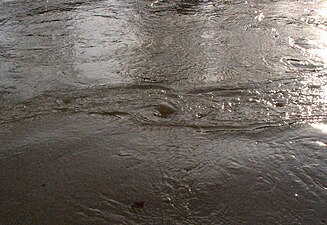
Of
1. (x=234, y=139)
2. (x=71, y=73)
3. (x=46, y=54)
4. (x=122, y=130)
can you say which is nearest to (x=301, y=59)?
(x=234, y=139)

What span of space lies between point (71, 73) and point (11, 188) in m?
1.76

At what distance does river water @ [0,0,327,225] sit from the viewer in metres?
2.31

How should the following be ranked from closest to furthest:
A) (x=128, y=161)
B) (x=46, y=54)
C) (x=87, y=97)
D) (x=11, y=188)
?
(x=11, y=188) < (x=128, y=161) < (x=87, y=97) < (x=46, y=54)

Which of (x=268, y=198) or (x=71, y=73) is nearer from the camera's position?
(x=268, y=198)

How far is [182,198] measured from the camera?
2.34 metres

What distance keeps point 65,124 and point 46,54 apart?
1.69 meters

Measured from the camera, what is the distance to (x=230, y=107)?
3232 mm

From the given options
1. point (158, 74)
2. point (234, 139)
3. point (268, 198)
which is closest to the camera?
point (268, 198)

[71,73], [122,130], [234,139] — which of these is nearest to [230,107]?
[234,139]

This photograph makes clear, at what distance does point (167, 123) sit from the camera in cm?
308

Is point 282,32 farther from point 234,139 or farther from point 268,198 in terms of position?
point 268,198

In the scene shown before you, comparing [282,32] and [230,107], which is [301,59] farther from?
[230,107]

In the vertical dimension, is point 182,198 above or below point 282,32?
below

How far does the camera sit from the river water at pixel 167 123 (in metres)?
2.31
